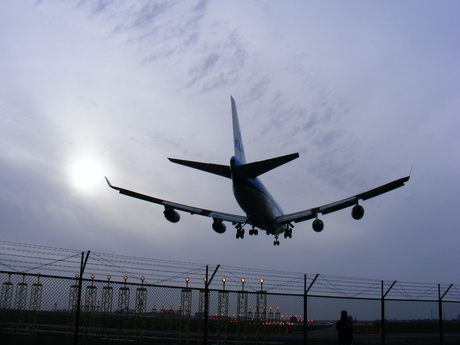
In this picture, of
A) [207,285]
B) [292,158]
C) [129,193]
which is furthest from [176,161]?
[207,285]

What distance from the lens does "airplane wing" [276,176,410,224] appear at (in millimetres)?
21500

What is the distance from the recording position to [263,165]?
78.0ft

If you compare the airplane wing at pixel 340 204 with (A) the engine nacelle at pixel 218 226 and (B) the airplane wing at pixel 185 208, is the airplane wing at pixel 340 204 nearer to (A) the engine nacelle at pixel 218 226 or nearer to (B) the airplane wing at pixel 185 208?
(B) the airplane wing at pixel 185 208

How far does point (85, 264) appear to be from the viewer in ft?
35.2

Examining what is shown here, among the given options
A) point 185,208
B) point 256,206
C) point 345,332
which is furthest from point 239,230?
point 345,332

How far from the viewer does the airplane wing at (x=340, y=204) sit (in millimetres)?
21500

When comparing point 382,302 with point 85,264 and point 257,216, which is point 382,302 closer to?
point 85,264

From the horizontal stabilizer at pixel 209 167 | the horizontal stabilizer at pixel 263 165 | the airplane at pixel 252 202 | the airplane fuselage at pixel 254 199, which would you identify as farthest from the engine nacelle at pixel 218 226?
the horizontal stabilizer at pixel 263 165

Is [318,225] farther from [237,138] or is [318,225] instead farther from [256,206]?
[237,138]

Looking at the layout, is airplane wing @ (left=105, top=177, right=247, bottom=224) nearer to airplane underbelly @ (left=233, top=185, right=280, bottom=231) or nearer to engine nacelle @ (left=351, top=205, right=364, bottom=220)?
airplane underbelly @ (left=233, top=185, right=280, bottom=231)

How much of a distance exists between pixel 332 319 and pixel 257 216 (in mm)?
13278

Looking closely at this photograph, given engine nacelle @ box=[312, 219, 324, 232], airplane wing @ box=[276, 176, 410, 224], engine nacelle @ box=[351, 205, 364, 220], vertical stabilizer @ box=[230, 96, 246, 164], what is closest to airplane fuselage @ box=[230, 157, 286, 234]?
airplane wing @ box=[276, 176, 410, 224]

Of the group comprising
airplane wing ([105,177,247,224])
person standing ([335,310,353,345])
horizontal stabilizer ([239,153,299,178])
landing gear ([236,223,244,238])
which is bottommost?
person standing ([335,310,353,345])

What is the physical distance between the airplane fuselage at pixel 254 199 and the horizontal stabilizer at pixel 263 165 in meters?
0.63
